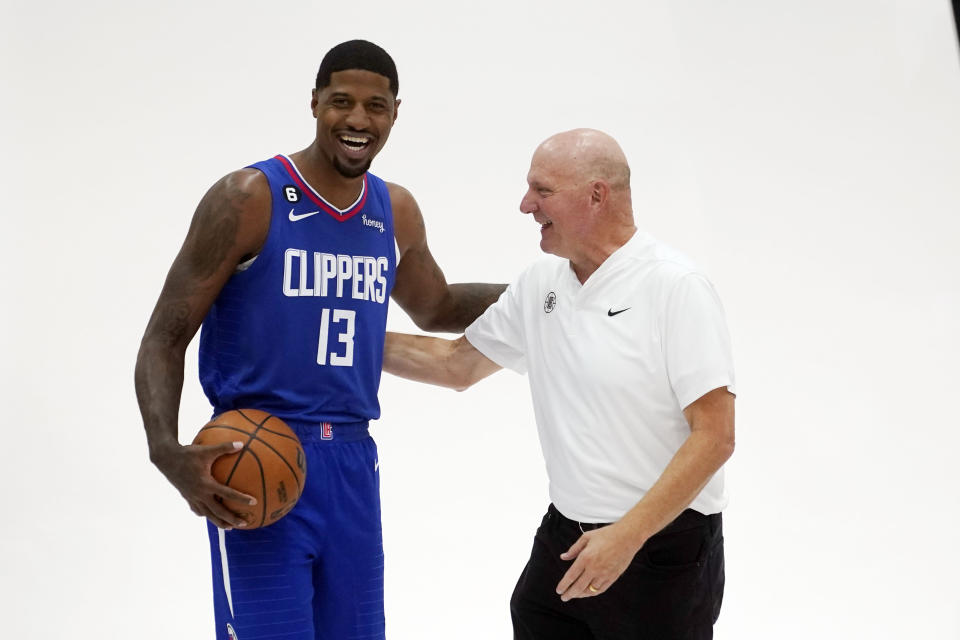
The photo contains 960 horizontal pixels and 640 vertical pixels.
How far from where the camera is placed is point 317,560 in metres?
2.65

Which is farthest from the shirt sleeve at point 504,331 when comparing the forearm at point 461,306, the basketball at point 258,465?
the basketball at point 258,465

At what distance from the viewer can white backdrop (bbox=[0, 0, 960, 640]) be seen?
16.4 feet

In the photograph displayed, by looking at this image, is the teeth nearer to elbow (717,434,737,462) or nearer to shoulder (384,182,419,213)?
shoulder (384,182,419,213)

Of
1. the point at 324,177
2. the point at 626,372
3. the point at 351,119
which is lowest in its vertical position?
the point at 626,372

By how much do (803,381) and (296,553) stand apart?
136 inches

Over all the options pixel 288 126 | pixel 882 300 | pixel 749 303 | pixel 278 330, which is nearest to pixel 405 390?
pixel 288 126

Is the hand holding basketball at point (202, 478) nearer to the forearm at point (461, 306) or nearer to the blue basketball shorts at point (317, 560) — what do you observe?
the blue basketball shorts at point (317, 560)

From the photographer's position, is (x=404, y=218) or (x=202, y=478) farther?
(x=404, y=218)

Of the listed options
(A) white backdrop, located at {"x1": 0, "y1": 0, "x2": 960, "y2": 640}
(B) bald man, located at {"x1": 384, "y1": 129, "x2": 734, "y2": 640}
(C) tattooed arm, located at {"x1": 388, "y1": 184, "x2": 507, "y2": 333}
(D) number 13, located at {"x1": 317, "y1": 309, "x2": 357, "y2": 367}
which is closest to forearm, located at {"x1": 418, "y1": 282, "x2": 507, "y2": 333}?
(C) tattooed arm, located at {"x1": 388, "y1": 184, "x2": 507, "y2": 333}

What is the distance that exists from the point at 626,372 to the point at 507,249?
2855 millimetres

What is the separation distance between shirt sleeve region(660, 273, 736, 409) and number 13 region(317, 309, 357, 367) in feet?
2.42

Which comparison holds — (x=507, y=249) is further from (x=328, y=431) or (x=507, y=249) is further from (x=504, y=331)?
(x=328, y=431)

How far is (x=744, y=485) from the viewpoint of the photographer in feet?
17.2

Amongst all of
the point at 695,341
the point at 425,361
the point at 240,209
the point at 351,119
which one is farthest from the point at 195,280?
the point at 695,341
